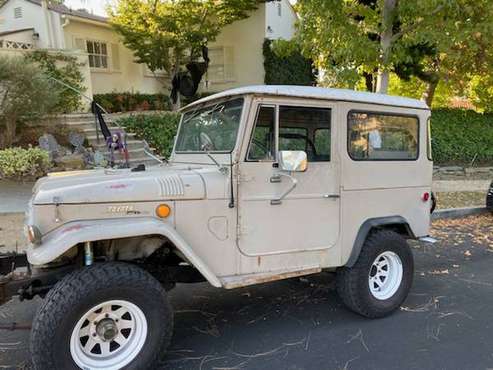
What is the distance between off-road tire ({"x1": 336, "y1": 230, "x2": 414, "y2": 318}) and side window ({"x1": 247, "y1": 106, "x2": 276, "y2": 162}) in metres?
1.34

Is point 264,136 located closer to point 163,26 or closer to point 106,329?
point 106,329

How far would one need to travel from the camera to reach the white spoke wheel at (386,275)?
4086 mm

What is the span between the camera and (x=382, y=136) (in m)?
4.11

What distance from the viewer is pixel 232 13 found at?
15711mm

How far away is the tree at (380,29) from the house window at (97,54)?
32.9ft

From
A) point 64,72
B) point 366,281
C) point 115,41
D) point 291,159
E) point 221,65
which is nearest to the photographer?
point 291,159

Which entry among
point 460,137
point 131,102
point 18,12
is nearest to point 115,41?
point 131,102

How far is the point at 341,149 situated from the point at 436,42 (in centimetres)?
467

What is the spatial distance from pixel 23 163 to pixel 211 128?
19.6ft

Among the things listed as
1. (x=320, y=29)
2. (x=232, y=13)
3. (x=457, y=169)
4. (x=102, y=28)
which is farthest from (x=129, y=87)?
(x=457, y=169)

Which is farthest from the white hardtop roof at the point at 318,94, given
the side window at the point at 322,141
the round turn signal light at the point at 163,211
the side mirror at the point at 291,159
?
the round turn signal light at the point at 163,211

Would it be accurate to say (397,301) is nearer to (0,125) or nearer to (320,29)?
(320,29)

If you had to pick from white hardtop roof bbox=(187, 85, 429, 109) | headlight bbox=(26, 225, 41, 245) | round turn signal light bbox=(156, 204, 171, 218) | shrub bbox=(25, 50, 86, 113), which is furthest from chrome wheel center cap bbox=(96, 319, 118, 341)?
shrub bbox=(25, 50, 86, 113)

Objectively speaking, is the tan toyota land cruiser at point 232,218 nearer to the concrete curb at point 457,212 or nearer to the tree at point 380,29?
the tree at point 380,29
